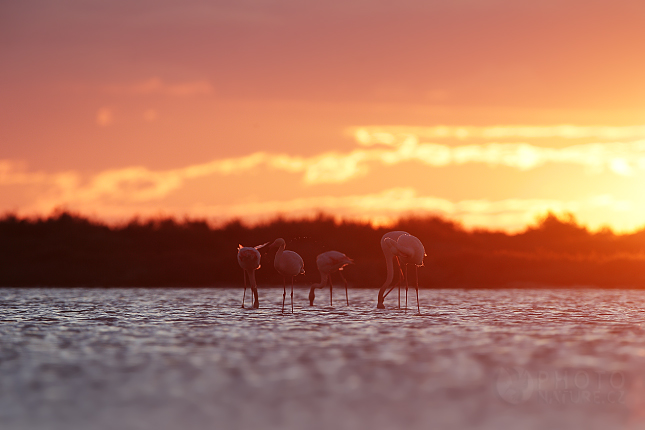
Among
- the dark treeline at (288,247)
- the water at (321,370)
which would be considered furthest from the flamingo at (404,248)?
the dark treeline at (288,247)

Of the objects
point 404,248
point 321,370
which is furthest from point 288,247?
point 321,370

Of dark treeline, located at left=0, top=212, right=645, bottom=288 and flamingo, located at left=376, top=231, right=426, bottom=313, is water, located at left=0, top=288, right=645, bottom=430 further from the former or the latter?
dark treeline, located at left=0, top=212, right=645, bottom=288

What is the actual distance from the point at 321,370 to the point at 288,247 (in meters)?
25.2

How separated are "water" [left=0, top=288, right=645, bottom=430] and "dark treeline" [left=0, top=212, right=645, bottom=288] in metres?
12.3

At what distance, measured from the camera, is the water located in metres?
6.41

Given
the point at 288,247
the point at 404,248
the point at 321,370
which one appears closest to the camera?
the point at 321,370

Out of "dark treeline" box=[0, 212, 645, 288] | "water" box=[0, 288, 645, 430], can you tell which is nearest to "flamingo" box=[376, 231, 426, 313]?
"water" box=[0, 288, 645, 430]

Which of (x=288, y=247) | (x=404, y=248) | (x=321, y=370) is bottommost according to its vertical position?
(x=321, y=370)

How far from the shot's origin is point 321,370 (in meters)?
8.45

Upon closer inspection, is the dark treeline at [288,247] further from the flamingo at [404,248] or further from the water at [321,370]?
the water at [321,370]

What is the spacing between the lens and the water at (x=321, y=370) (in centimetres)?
641

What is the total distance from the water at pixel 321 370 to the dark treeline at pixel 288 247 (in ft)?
40.3

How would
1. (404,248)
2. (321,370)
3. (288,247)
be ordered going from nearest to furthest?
(321,370), (404,248), (288,247)

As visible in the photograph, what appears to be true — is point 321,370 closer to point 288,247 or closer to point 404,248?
point 404,248
